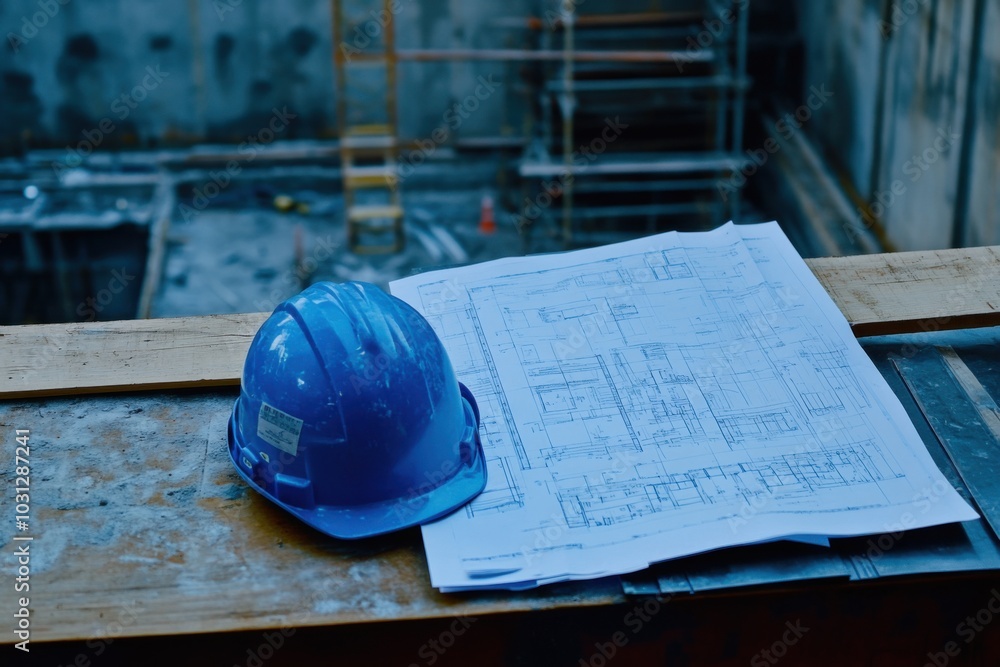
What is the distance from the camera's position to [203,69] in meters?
8.88

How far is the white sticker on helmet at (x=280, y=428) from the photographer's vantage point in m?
1.79

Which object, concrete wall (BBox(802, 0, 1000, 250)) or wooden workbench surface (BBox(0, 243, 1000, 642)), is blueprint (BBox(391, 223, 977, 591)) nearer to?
wooden workbench surface (BBox(0, 243, 1000, 642))

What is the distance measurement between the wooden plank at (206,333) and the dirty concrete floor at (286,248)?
5052 millimetres

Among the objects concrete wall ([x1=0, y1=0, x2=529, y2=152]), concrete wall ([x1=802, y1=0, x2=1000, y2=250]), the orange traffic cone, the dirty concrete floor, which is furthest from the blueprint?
concrete wall ([x1=0, y1=0, x2=529, y2=152])

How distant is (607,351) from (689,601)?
563 millimetres

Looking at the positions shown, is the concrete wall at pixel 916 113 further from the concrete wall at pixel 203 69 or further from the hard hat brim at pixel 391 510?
the hard hat brim at pixel 391 510

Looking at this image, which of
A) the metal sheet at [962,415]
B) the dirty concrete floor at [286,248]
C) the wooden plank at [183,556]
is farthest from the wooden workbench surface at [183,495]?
the dirty concrete floor at [286,248]

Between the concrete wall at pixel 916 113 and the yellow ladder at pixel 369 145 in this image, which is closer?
the concrete wall at pixel 916 113

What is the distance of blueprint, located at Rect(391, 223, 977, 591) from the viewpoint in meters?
1.71

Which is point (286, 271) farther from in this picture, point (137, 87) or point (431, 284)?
point (431, 284)

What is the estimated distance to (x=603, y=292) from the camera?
2219mm

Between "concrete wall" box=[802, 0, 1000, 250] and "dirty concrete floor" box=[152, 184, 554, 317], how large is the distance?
7.96ft

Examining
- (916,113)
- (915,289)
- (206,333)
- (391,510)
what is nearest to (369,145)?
(916,113)

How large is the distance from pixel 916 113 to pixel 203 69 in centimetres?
541
